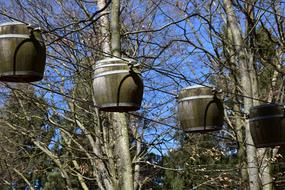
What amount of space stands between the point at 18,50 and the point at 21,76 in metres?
0.18

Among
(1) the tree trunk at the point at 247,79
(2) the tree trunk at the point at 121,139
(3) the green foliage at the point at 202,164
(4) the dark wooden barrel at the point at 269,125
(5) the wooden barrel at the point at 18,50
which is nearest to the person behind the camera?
(5) the wooden barrel at the point at 18,50

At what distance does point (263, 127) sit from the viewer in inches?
186

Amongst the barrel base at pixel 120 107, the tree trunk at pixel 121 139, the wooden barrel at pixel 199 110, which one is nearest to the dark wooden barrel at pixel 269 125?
the wooden barrel at pixel 199 110

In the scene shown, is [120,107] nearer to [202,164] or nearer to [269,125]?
[269,125]

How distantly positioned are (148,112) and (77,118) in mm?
1556

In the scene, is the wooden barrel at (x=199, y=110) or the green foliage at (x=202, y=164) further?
the green foliage at (x=202, y=164)

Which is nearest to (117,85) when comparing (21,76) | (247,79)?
(21,76)

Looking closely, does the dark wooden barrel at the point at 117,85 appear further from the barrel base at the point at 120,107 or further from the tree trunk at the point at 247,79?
the tree trunk at the point at 247,79

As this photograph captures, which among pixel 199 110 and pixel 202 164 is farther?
pixel 202 164

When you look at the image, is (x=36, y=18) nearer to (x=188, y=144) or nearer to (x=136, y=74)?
(x=188, y=144)

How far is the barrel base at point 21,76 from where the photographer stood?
311cm

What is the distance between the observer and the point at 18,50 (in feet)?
10.1

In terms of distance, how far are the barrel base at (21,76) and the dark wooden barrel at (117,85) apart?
515 mm

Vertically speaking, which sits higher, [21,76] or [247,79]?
[247,79]
